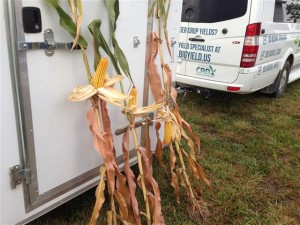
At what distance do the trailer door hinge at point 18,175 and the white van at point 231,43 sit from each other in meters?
3.34

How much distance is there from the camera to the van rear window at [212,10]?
4.09 metres

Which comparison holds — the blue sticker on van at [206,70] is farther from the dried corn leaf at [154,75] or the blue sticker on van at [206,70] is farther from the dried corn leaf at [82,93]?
the dried corn leaf at [82,93]

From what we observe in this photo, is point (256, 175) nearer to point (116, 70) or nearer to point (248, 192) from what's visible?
point (248, 192)

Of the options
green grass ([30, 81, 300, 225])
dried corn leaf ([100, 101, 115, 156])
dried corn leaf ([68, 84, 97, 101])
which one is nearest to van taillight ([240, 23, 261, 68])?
green grass ([30, 81, 300, 225])

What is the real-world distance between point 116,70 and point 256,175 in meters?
2.04

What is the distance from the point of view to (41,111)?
170 centimetres

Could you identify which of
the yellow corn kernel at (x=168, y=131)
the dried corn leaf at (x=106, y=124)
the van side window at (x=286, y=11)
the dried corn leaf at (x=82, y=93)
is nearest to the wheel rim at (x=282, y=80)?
the van side window at (x=286, y=11)

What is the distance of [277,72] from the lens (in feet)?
Result: 17.1

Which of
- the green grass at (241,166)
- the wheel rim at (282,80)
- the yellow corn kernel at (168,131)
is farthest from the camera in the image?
the wheel rim at (282,80)

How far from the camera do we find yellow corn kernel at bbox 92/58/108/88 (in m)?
1.75

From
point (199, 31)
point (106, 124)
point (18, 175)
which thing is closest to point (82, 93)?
point (106, 124)

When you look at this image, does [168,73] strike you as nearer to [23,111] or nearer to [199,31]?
[23,111]

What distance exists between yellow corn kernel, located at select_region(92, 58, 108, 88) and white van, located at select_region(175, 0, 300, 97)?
9.50 feet

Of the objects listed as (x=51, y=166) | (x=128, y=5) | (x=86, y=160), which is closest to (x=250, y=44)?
(x=128, y=5)
